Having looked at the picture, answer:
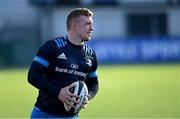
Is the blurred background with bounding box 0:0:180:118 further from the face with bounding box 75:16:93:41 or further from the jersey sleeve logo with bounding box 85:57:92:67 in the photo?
the face with bounding box 75:16:93:41

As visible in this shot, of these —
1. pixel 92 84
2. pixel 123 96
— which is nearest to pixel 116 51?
pixel 123 96

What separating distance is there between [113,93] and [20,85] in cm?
427

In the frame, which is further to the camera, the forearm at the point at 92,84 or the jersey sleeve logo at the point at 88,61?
the forearm at the point at 92,84

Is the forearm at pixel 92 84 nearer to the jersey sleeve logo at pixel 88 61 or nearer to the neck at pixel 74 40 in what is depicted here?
the jersey sleeve logo at pixel 88 61

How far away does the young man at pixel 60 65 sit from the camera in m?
6.45

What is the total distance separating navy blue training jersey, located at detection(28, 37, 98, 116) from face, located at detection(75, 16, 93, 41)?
17cm

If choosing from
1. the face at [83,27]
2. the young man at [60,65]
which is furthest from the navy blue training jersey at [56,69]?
the face at [83,27]

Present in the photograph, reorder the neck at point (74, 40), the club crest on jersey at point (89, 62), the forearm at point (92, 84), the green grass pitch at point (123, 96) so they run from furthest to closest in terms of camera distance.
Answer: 1. the green grass pitch at point (123, 96)
2. the forearm at point (92, 84)
3. the club crest on jersey at point (89, 62)
4. the neck at point (74, 40)

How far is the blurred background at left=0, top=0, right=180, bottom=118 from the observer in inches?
594

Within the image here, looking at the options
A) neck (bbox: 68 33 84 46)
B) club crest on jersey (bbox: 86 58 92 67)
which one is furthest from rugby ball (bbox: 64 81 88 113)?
neck (bbox: 68 33 84 46)

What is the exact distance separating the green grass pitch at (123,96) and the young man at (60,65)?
603 centimetres

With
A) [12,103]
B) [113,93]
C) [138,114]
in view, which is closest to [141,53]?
[113,93]

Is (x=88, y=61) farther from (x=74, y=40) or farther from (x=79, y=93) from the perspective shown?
(x=79, y=93)

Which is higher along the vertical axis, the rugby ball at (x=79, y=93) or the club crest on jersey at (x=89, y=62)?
the club crest on jersey at (x=89, y=62)
